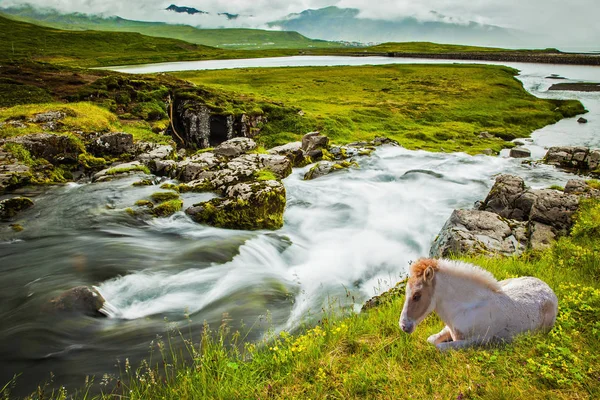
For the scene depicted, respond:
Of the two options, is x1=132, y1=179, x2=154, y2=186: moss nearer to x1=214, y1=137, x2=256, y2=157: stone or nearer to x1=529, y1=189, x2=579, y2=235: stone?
x1=214, y1=137, x2=256, y2=157: stone

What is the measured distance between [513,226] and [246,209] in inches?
395

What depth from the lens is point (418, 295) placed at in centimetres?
479

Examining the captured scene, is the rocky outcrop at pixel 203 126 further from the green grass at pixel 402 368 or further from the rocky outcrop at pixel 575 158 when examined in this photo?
the green grass at pixel 402 368

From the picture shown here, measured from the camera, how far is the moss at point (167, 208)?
1527cm

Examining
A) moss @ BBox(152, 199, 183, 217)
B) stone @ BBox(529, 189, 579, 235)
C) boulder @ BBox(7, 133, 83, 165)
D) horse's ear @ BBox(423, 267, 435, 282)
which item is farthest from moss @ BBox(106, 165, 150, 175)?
stone @ BBox(529, 189, 579, 235)

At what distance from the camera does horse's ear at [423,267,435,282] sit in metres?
4.73

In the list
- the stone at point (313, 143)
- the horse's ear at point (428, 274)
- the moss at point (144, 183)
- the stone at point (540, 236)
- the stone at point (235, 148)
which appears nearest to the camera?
A: the horse's ear at point (428, 274)

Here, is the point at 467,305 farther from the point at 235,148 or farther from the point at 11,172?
the point at 235,148

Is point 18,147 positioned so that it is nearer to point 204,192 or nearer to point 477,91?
point 204,192

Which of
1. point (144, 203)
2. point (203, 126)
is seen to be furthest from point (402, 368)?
point (203, 126)

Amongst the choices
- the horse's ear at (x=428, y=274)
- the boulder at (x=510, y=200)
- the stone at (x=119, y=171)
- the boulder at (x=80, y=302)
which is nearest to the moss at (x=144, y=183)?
the stone at (x=119, y=171)

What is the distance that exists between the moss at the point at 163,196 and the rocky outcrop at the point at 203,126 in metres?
12.1

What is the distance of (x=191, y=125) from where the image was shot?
1127 inches

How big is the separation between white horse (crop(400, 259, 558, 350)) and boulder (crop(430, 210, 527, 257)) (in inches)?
176
